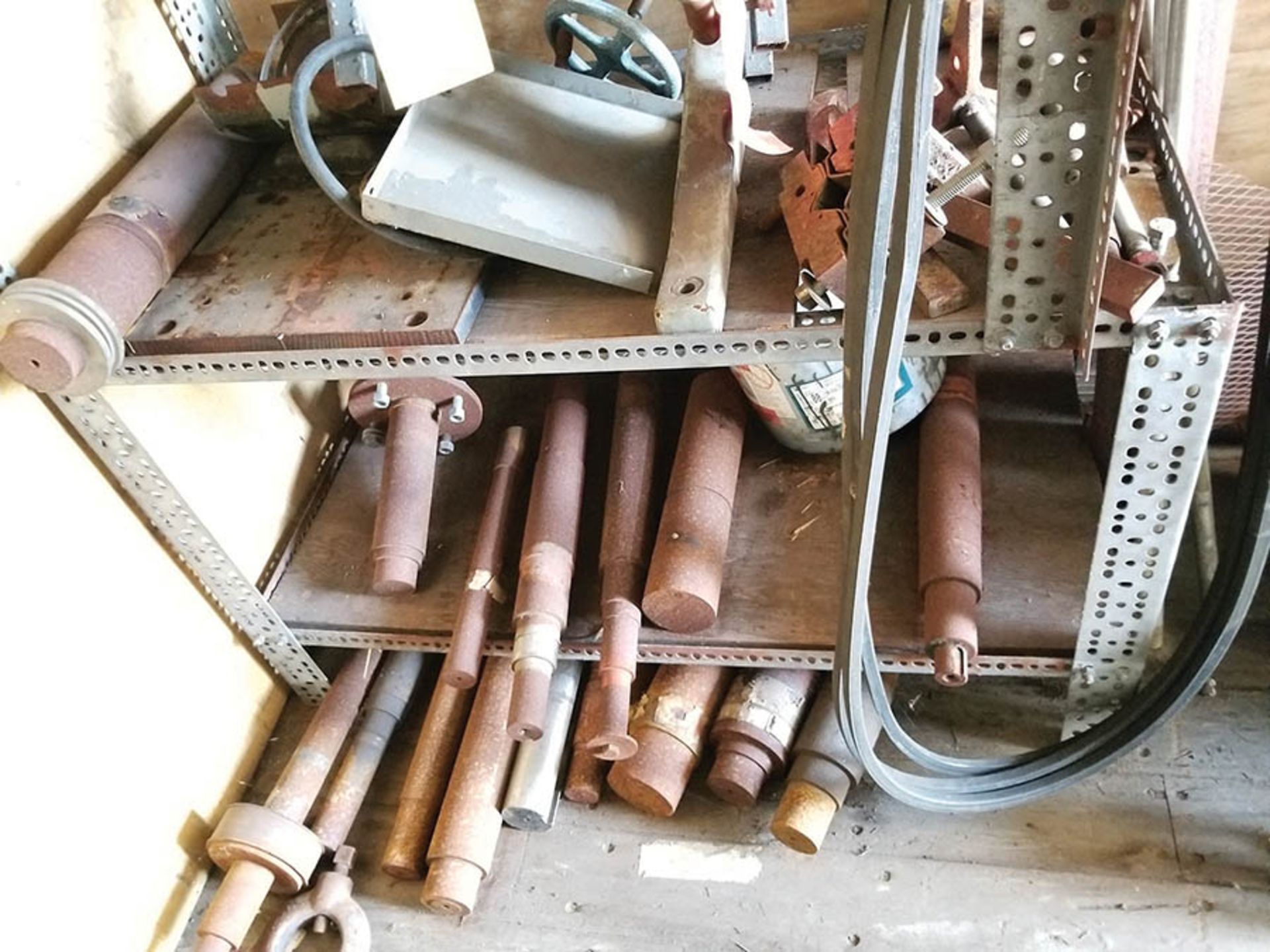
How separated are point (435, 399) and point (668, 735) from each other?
0.58m

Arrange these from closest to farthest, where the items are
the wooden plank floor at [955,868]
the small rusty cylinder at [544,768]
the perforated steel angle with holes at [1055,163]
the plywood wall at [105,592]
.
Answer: the perforated steel angle with holes at [1055,163], the plywood wall at [105,592], the wooden plank floor at [955,868], the small rusty cylinder at [544,768]

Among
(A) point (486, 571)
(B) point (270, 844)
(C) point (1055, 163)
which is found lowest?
(B) point (270, 844)

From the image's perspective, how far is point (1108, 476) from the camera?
103cm

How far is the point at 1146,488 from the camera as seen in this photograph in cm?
103

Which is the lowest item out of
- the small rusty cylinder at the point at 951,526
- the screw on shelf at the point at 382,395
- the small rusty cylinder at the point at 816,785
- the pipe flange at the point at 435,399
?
the small rusty cylinder at the point at 816,785

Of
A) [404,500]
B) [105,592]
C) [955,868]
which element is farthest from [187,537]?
[955,868]

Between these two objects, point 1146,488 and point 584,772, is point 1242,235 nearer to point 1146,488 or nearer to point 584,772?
point 1146,488

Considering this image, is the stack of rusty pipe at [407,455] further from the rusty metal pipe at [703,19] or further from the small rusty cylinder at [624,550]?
the rusty metal pipe at [703,19]

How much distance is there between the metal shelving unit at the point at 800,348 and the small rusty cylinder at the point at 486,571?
0.08 metres

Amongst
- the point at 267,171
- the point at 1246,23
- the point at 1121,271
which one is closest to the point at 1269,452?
the point at 1121,271

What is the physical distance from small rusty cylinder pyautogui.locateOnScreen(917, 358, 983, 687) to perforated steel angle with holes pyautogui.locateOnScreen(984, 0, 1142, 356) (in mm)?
360

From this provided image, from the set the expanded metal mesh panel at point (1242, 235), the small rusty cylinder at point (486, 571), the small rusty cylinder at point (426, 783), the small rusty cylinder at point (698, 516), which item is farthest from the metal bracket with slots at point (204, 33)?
the expanded metal mesh panel at point (1242, 235)

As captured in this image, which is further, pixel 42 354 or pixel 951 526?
pixel 951 526

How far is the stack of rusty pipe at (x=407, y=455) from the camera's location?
1.39 meters
